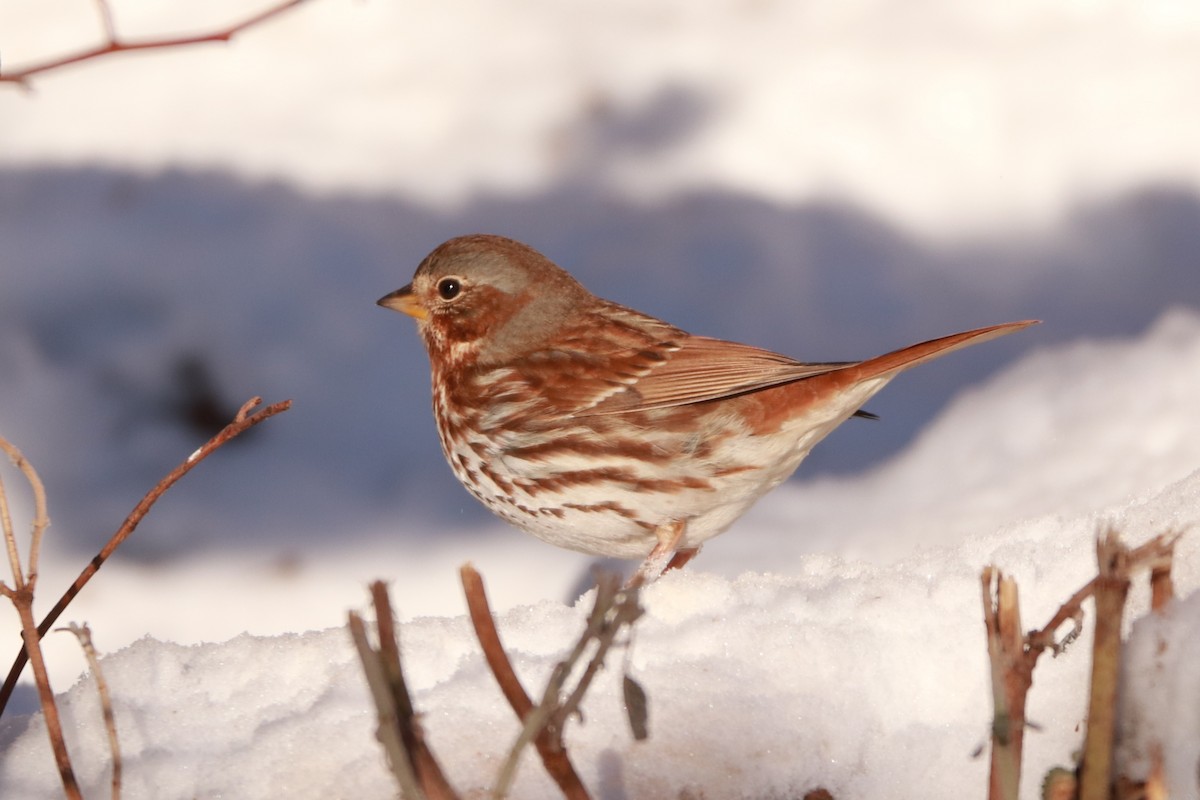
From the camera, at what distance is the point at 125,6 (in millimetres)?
4551

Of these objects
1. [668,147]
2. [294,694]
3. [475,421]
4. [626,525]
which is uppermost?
[668,147]

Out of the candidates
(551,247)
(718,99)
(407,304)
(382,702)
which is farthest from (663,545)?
(718,99)

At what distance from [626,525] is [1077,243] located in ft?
9.68

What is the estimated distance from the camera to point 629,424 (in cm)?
315

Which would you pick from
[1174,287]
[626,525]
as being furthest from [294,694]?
[1174,287]

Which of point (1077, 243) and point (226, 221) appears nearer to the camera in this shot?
point (226, 221)

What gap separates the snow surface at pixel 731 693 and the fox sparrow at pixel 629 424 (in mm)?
348

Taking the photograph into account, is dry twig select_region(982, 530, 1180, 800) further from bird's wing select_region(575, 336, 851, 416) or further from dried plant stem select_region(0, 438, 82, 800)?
bird's wing select_region(575, 336, 851, 416)

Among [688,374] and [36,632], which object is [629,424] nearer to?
[688,374]

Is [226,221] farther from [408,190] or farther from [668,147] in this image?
[668,147]

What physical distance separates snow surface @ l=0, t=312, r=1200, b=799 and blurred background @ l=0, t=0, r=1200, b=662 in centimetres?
184

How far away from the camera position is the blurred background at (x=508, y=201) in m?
4.50

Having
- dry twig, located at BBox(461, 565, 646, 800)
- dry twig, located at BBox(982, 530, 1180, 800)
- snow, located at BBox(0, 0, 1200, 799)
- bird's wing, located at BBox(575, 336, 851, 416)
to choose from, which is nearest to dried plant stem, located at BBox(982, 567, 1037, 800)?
dry twig, located at BBox(982, 530, 1180, 800)

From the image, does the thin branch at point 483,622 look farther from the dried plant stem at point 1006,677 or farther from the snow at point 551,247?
the snow at point 551,247
